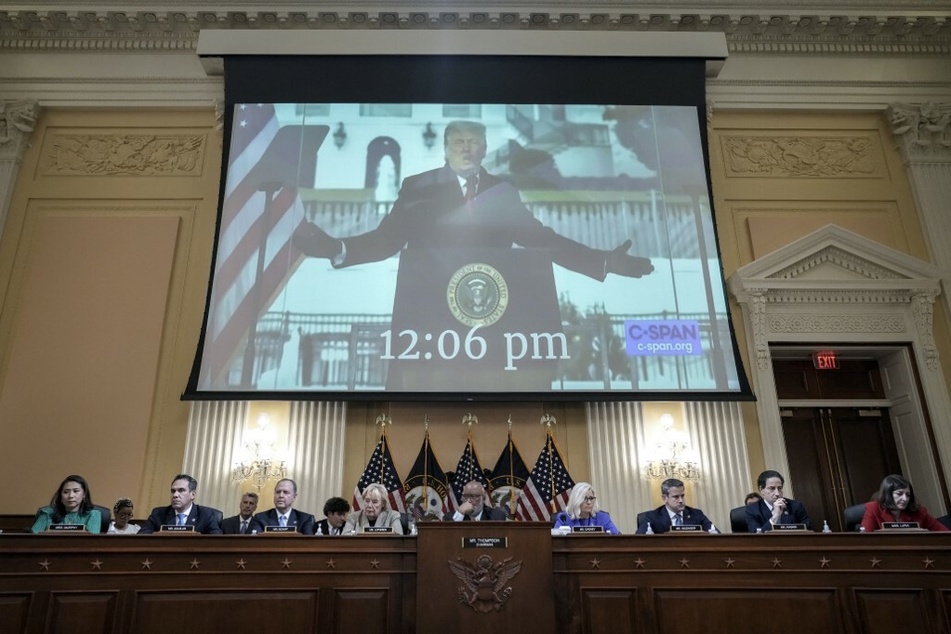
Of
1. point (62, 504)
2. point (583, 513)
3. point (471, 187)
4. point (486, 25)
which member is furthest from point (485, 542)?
point (486, 25)

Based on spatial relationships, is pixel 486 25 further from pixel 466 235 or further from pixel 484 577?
pixel 484 577

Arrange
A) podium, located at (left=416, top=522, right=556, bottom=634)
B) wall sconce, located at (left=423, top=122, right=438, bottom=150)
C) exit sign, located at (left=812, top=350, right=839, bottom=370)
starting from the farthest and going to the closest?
1. wall sconce, located at (left=423, top=122, right=438, bottom=150)
2. exit sign, located at (left=812, top=350, right=839, bottom=370)
3. podium, located at (left=416, top=522, right=556, bottom=634)

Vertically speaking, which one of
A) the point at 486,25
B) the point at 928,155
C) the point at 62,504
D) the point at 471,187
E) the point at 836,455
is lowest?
the point at 62,504

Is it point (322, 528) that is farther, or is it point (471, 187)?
point (471, 187)

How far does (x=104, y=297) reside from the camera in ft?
24.0

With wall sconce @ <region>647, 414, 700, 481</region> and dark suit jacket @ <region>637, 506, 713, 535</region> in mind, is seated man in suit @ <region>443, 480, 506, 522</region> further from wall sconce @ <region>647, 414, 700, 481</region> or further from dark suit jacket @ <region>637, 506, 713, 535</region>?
wall sconce @ <region>647, 414, 700, 481</region>

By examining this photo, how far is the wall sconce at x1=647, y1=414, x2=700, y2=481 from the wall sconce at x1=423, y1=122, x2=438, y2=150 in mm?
3763

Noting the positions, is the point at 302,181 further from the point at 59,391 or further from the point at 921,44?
the point at 921,44

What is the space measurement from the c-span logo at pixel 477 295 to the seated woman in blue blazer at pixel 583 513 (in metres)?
2.04

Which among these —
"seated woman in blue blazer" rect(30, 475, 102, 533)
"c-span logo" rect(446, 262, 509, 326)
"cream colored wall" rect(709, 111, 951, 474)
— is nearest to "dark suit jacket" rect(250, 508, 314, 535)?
"seated woman in blue blazer" rect(30, 475, 102, 533)

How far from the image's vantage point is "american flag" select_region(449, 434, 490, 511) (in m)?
6.55

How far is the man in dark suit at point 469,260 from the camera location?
6598 mm

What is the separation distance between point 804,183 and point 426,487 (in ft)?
17.2

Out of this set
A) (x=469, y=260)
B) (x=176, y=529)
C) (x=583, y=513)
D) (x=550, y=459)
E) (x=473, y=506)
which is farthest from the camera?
(x=469, y=260)
